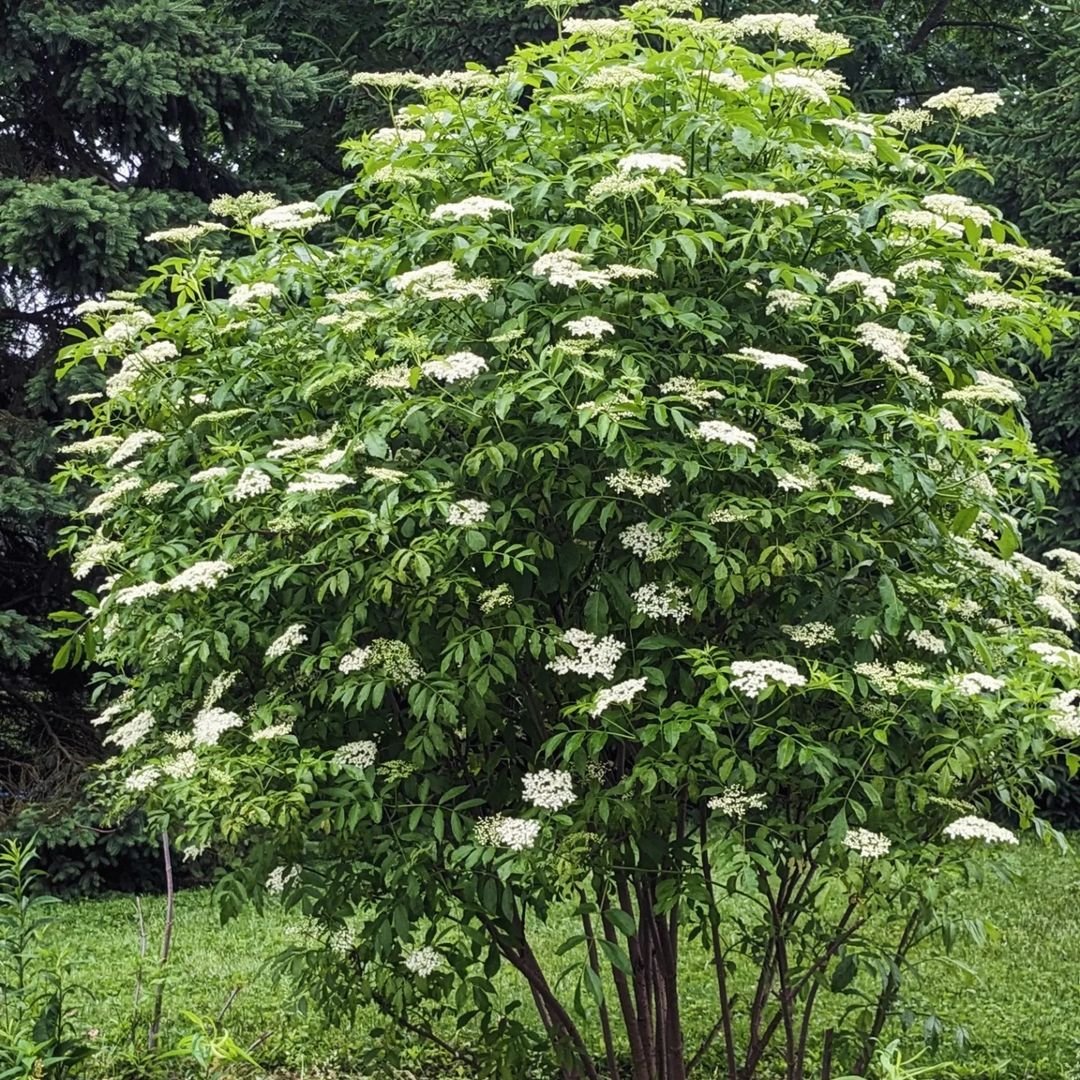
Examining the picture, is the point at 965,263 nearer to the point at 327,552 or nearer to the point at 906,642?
the point at 906,642

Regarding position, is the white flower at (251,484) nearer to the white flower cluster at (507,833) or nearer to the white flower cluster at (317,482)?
the white flower cluster at (317,482)

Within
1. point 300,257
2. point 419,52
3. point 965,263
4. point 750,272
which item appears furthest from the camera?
point 419,52

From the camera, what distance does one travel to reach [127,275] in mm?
8383

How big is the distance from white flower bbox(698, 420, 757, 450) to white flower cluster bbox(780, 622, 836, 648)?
0.48 m

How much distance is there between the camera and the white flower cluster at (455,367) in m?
2.84

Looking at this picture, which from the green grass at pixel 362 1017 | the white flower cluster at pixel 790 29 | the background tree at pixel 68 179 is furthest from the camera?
the background tree at pixel 68 179

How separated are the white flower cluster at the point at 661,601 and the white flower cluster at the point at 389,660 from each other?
1.79 ft

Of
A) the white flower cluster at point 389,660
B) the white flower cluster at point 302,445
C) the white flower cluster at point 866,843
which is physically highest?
the white flower cluster at point 302,445

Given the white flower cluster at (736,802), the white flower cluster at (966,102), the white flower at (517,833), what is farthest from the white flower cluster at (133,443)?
the white flower cluster at (966,102)

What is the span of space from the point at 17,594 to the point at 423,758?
22.1 feet

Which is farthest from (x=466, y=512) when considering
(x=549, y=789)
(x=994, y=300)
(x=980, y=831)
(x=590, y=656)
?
(x=994, y=300)

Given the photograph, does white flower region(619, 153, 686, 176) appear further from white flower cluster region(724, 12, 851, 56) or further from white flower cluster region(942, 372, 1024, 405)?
white flower cluster region(942, 372, 1024, 405)

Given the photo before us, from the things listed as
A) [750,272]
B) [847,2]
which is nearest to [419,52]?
[847,2]

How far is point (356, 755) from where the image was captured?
2955 mm
